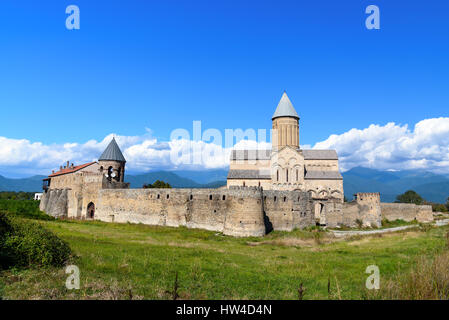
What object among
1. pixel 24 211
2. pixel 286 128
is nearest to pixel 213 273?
pixel 24 211

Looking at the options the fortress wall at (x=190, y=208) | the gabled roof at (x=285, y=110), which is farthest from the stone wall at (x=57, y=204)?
the gabled roof at (x=285, y=110)

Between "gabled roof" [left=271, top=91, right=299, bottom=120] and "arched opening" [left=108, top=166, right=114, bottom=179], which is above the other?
"gabled roof" [left=271, top=91, right=299, bottom=120]

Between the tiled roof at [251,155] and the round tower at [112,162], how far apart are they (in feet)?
53.6

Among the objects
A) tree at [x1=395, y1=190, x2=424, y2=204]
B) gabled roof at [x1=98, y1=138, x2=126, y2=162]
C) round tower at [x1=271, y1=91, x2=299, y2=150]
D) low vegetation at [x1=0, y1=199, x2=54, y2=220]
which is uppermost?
round tower at [x1=271, y1=91, x2=299, y2=150]

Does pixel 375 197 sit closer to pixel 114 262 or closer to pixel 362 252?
pixel 362 252

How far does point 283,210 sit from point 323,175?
16005mm

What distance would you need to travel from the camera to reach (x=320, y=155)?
1714 inches

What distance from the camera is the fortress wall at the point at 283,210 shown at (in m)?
26.2

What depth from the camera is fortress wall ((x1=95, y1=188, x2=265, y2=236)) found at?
910 inches

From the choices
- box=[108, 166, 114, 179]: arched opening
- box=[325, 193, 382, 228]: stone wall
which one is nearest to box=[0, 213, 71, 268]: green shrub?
box=[108, 166, 114, 179]: arched opening

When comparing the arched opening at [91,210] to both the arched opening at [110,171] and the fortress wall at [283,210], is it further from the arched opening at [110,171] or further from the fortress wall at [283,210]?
the fortress wall at [283,210]

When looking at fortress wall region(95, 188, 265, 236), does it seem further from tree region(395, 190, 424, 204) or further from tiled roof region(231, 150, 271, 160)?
tree region(395, 190, 424, 204)
